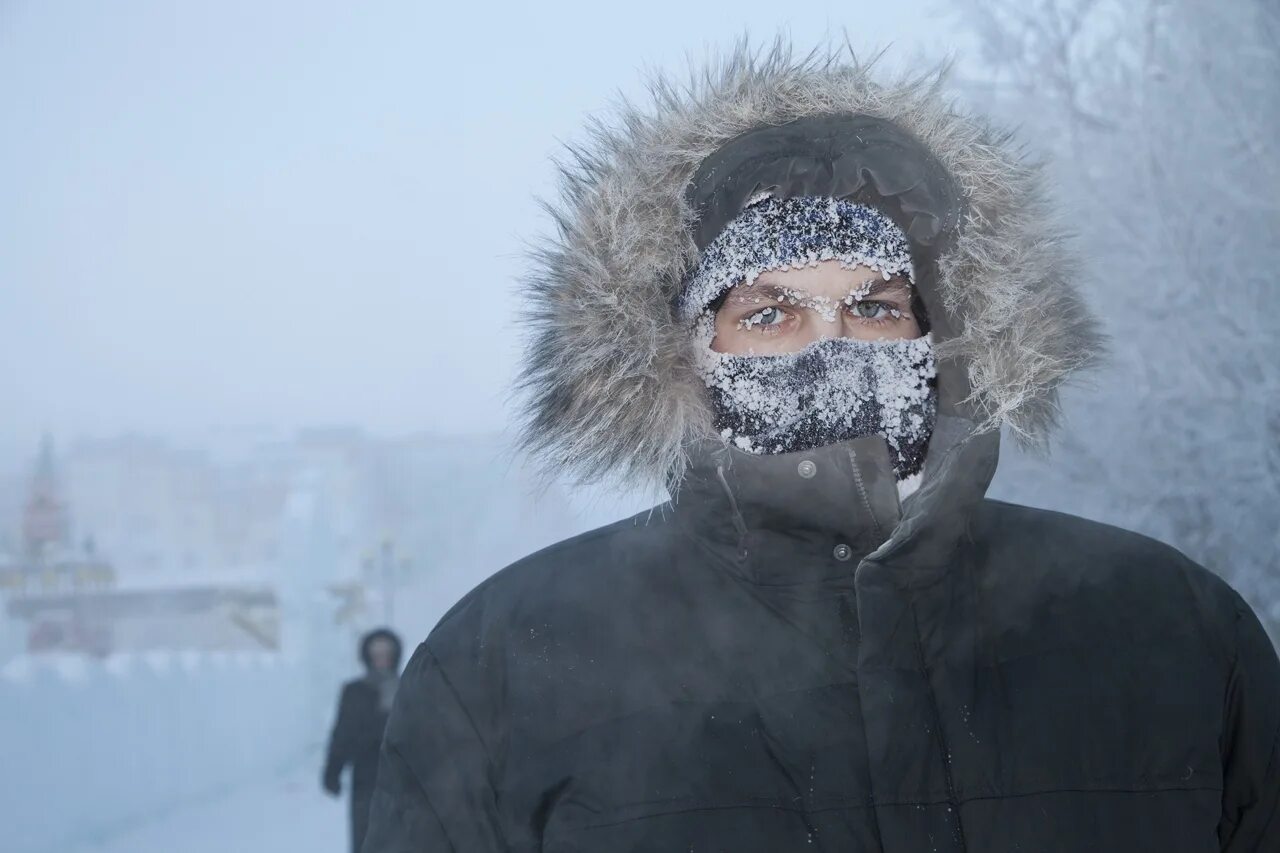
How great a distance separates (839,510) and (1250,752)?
1.58ft

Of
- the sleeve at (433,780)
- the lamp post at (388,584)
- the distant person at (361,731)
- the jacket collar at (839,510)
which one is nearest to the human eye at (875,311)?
the jacket collar at (839,510)

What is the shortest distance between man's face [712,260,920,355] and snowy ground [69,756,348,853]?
4009 millimetres

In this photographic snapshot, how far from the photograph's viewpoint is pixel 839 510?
3.31ft

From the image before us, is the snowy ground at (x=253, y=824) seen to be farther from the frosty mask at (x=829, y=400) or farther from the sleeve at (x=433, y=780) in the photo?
the frosty mask at (x=829, y=400)

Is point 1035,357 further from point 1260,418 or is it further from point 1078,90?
point 1078,90

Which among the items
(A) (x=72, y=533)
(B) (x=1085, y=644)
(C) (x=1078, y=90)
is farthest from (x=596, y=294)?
(A) (x=72, y=533)

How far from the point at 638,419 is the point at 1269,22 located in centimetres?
371

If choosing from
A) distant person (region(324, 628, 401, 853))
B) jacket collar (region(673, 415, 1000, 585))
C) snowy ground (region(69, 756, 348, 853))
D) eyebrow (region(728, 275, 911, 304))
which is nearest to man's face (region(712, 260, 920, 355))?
eyebrow (region(728, 275, 911, 304))

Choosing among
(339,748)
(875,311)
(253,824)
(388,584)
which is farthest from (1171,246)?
(253,824)

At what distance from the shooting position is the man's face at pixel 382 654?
3.40 metres

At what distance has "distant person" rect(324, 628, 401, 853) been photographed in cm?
321

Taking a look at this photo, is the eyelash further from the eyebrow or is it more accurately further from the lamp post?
the lamp post

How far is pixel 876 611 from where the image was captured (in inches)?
38.1

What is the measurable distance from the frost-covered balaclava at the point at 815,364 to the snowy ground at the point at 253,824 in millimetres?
3996
